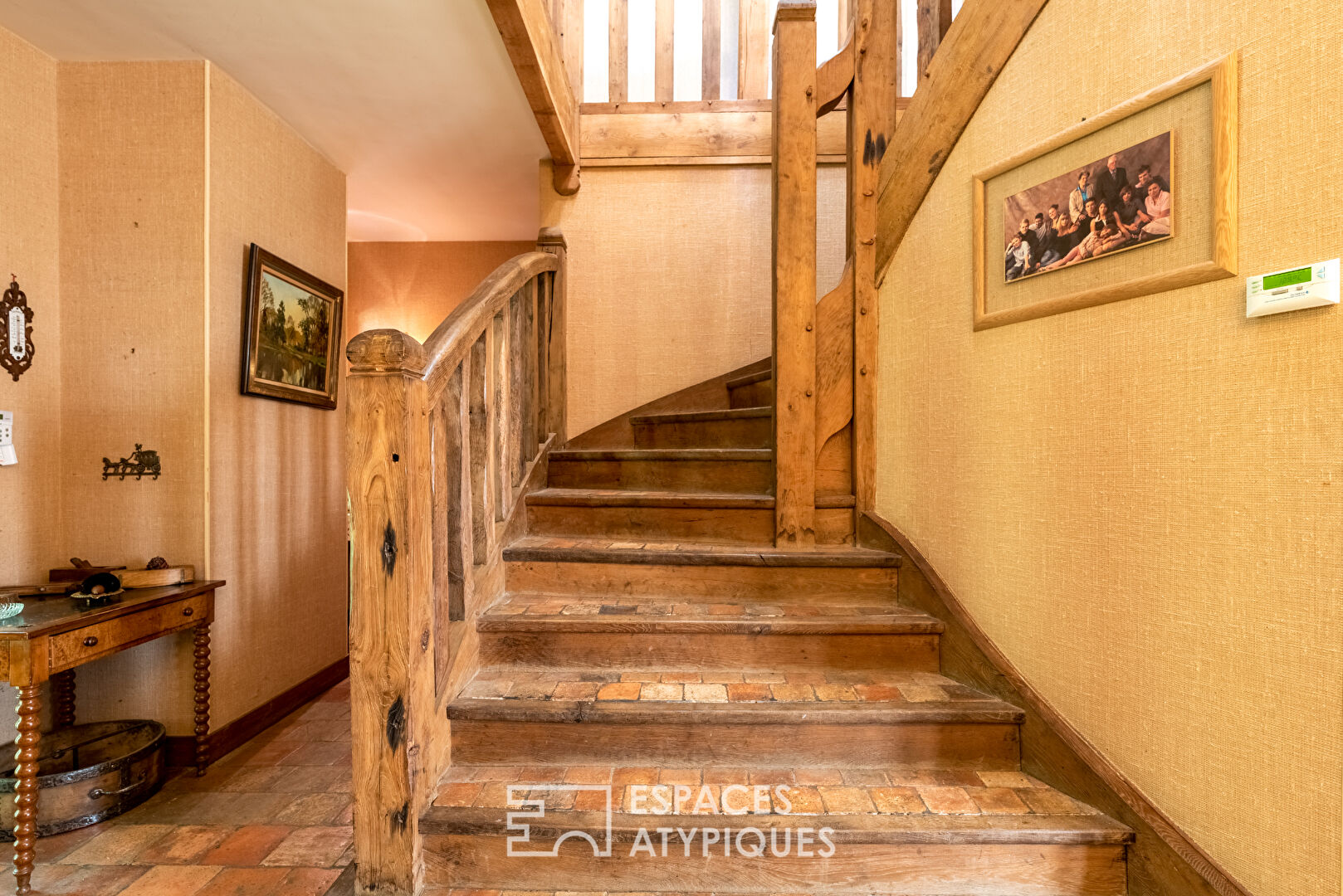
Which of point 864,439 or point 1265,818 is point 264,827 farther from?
point 1265,818

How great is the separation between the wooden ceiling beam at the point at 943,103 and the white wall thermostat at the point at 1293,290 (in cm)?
87

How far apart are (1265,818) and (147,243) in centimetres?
331

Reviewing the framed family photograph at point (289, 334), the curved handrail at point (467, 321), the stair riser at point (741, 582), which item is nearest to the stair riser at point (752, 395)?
the stair riser at point (741, 582)

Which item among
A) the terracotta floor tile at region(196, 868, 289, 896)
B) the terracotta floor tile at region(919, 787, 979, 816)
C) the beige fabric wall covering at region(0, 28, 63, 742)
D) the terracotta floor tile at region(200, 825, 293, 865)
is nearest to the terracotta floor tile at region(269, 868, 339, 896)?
the terracotta floor tile at region(196, 868, 289, 896)

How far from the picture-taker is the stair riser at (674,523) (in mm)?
2166

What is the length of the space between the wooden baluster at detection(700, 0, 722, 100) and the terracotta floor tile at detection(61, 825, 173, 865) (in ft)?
11.5

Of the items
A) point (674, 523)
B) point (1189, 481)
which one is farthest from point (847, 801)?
point (674, 523)

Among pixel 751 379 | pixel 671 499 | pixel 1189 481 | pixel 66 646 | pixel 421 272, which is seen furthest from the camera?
pixel 421 272

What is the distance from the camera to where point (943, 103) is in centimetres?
181

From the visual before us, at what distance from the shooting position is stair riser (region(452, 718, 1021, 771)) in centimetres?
152

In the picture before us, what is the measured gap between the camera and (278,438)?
273 centimetres

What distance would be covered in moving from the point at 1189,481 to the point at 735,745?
1.07m

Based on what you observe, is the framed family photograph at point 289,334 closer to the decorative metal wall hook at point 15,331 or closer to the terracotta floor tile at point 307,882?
the decorative metal wall hook at point 15,331

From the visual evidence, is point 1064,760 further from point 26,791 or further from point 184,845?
point 26,791
